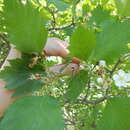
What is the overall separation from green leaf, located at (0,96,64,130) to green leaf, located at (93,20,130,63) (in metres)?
0.12

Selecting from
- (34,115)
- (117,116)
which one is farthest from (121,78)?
(34,115)

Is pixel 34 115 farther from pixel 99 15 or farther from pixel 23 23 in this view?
pixel 99 15

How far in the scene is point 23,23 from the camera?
0.64 metres

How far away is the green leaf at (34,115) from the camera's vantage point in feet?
1.98


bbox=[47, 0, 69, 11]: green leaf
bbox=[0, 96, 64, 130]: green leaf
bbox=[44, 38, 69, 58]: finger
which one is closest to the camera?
bbox=[0, 96, 64, 130]: green leaf

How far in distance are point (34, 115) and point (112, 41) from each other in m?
0.20

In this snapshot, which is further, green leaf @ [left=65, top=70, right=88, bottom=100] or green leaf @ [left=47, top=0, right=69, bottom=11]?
green leaf @ [left=47, top=0, right=69, bottom=11]

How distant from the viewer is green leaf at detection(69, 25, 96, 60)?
2.00 ft

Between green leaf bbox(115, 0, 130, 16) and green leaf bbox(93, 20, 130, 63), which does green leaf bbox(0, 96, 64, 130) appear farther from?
green leaf bbox(115, 0, 130, 16)

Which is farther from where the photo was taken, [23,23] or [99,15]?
[99,15]

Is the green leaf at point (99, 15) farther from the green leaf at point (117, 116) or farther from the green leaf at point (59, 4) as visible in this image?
the green leaf at point (117, 116)

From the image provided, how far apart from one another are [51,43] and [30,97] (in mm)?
153

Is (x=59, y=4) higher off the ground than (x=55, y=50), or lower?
higher

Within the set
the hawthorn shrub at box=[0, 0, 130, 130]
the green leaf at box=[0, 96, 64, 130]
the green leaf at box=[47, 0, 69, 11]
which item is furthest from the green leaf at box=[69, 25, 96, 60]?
the green leaf at box=[47, 0, 69, 11]
